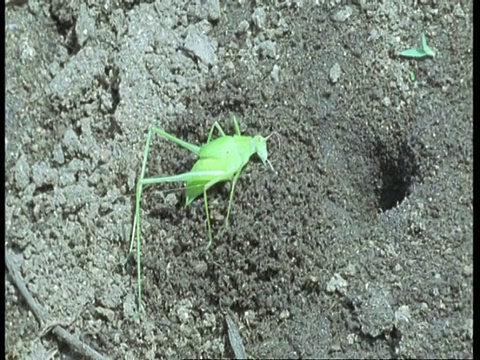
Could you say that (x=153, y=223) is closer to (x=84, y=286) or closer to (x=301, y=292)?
(x=84, y=286)

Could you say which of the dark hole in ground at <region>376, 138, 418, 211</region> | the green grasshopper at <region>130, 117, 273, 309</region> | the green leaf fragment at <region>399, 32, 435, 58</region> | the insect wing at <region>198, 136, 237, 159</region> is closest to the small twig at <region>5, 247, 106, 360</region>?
the green grasshopper at <region>130, 117, 273, 309</region>

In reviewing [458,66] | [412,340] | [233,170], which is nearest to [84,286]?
[233,170]

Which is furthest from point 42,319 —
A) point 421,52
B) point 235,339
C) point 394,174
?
point 421,52

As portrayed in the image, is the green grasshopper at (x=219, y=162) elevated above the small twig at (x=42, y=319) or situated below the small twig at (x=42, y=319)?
above

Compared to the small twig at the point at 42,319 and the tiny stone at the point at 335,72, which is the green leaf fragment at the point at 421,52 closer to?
the tiny stone at the point at 335,72

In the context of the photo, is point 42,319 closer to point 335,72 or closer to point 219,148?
point 219,148

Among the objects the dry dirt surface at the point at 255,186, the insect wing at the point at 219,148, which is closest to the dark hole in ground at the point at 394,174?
the dry dirt surface at the point at 255,186

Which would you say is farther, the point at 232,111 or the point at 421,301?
the point at 232,111

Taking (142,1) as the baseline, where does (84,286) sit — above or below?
below
